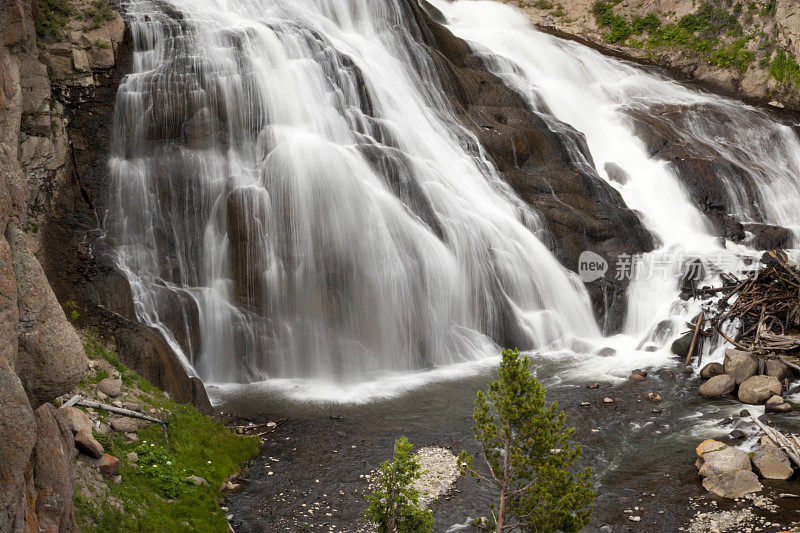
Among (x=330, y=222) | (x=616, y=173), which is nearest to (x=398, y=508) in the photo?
(x=330, y=222)

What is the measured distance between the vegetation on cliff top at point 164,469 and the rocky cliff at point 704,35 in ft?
114

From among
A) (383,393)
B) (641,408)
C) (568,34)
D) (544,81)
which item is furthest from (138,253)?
(568,34)

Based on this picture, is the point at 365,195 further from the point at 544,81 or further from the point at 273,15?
the point at 544,81

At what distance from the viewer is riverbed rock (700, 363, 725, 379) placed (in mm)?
18703

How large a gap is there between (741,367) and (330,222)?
1233 centimetres

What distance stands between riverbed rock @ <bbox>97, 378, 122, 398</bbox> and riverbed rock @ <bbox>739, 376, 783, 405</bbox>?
48.1 ft

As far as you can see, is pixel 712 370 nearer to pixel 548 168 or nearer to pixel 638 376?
pixel 638 376

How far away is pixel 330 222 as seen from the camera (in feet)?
70.6

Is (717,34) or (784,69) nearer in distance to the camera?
(784,69)

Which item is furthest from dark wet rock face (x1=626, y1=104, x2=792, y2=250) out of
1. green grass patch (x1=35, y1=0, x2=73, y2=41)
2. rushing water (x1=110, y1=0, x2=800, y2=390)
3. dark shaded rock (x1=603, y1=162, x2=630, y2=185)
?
green grass patch (x1=35, y1=0, x2=73, y2=41)

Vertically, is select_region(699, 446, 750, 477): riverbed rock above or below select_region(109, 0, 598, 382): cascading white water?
below

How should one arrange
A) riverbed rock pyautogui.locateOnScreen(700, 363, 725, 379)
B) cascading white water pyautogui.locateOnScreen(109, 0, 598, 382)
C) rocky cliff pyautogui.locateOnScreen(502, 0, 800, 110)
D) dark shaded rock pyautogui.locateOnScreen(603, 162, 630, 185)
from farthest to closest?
1. rocky cliff pyautogui.locateOnScreen(502, 0, 800, 110)
2. dark shaded rock pyautogui.locateOnScreen(603, 162, 630, 185)
3. cascading white water pyautogui.locateOnScreen(109, 0, 598, 382)
4. riverbed rock pyautogui.locateOnScreen(700, 363, 725, 379)
